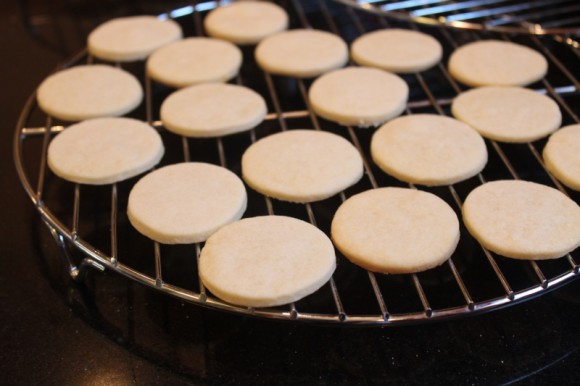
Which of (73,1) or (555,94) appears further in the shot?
(73,1)

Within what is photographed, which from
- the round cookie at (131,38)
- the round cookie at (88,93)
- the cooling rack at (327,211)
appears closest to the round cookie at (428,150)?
the cooling rack at (327,211)

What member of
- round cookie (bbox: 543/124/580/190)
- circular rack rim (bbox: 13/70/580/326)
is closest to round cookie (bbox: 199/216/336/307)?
circular rack rim (bbox: 13/70/580/326)

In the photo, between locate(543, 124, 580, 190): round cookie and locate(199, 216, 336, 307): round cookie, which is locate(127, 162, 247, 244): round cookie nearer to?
locate(199, 216, 336, 307): round cookie

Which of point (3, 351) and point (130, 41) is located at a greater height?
point (130, 41)

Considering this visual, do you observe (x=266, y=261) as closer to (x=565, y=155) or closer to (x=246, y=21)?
(x=565, y=155)

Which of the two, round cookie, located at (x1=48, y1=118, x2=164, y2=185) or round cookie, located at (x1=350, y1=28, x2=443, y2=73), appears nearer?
round cookie, located at (x1=48, y1=118, x2=164, y2=185)

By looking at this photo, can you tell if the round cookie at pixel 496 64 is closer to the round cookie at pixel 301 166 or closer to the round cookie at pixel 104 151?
the round cookie at pixel 301 166

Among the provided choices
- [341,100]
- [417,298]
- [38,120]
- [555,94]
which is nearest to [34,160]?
[38,120]

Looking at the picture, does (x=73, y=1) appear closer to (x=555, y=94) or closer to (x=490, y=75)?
(x=490, y=75)
